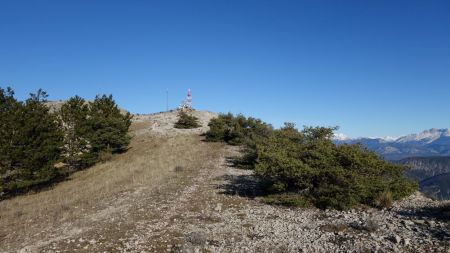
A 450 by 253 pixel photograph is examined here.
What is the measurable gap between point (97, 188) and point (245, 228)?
1616 cm

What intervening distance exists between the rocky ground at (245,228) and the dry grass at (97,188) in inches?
59.3

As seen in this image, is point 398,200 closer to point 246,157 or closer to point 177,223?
point 177,223

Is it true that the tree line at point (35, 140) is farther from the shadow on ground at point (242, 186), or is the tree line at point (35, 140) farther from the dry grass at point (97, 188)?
the shadow on ground at point (242, 186)

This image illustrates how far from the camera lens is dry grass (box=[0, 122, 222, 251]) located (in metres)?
18.5

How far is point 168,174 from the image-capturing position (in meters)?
31.5

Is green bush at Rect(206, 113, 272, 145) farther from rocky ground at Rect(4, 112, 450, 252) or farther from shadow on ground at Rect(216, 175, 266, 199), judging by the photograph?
rocky ground at Rect(4, 112, 450, 252)

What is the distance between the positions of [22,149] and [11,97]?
6.45 m

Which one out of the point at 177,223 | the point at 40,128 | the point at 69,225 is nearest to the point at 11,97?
the point at 40,128

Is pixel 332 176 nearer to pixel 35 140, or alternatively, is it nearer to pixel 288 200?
pixel 288 200

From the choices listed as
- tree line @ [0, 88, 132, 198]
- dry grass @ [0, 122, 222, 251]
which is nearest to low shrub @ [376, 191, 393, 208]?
dry grass @ [0, 122, 222, 251]

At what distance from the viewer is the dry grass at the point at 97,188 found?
18.5m

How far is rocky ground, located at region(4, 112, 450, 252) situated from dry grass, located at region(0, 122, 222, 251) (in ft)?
4.94

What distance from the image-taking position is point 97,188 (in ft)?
91.7

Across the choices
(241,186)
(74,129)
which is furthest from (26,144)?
(241,186)
